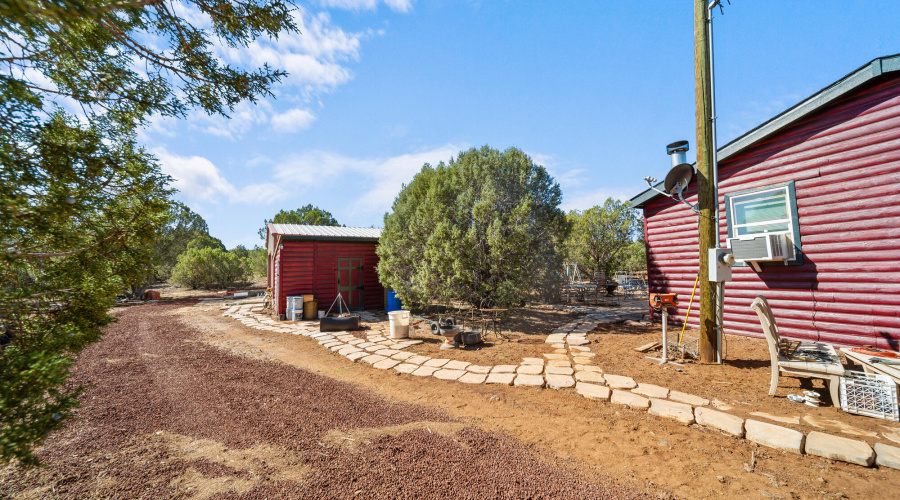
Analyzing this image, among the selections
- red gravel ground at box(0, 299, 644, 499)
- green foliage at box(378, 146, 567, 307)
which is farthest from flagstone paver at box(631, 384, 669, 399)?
green foliage at box(378, 146, 567, 307)

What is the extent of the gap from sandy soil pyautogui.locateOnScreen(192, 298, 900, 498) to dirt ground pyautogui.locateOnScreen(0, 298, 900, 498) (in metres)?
0.01

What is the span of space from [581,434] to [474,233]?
567cm

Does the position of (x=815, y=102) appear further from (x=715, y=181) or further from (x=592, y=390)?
(x=592, y=390)

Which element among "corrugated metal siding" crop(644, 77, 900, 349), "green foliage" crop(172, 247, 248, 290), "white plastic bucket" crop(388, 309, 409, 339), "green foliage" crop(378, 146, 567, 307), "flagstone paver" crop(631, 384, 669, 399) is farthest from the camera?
"green foliage" crop(172, 247, 248, 290)

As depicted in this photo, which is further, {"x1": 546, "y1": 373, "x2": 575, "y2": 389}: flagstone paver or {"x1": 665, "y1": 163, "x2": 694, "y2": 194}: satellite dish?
{"x1": 665, "y1": 163, "x2": 694, "y2": 194}: satellite dish

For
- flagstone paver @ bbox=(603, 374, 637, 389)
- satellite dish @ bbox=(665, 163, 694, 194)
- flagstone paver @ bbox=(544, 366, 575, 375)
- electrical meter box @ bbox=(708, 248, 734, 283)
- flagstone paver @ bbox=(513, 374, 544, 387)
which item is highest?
satellite dish @ bbox=(665, 163, 694, 194)

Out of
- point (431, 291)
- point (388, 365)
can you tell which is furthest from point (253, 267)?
point (388, 365)

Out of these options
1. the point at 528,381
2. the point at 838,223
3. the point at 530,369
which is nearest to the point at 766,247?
the point at 838,223

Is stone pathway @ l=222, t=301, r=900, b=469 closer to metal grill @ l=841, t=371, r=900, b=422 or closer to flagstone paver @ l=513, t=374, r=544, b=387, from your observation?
flagstone paver @ l=513, t=374, r=544, b=387

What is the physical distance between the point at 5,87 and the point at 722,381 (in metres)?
7.45

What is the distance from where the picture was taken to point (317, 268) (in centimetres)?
1162

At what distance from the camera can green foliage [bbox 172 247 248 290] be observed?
2205cm

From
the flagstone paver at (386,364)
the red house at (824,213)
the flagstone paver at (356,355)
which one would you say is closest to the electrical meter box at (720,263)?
the red house at (824,213)

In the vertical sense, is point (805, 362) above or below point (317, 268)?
below
